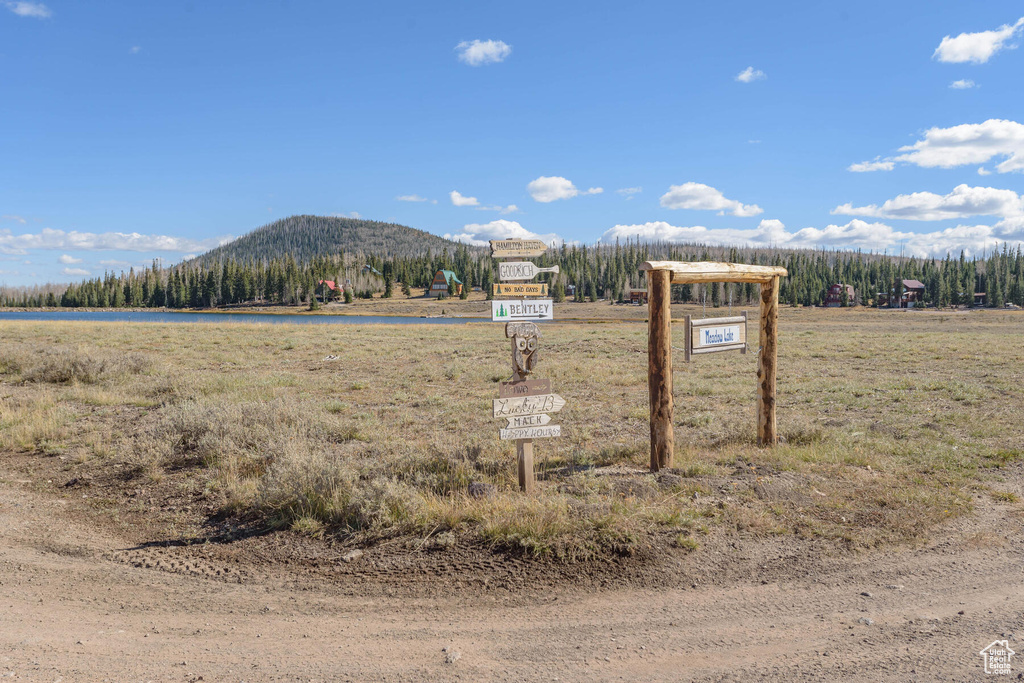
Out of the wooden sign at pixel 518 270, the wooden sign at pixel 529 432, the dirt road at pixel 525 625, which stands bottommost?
the dirt road at pixel 525 625

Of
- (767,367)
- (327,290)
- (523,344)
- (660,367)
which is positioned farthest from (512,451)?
(327,290)

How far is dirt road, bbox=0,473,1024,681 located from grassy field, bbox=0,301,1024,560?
0.75 meters

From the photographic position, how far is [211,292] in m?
130

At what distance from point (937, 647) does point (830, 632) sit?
0.68m

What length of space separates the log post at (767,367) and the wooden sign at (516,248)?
4.23m

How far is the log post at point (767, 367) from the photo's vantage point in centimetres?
929

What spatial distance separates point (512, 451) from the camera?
29.0ft

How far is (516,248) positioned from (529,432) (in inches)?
88.2

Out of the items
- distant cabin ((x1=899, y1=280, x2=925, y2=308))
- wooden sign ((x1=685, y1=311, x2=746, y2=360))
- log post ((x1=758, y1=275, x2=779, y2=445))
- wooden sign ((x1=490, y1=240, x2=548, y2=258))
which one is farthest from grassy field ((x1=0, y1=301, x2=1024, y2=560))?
distant cabin ((x1=899, y1=280, x2=925, y2=308))

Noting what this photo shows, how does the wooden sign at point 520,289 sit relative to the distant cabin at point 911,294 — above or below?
below

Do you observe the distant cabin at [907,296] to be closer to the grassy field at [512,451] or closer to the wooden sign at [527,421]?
the grassy field at [512,451]

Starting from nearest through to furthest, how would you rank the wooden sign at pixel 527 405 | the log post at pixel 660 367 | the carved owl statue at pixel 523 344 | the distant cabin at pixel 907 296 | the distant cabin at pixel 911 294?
the wooden sign at pixel 527 405, the carved owl statue at pixel 523 344, the log post at pixel 660 367, the distant cabin at pixel 911 294, the distant cabin at pixel 907 296

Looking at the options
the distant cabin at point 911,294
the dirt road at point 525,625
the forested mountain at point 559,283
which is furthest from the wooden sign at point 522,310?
the distant cabin at point 911,294

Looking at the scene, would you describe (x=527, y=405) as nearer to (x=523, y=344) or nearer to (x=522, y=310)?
(x=523, y=344)
